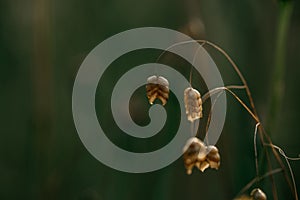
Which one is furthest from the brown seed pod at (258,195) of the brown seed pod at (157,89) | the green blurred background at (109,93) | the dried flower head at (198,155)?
the green blurred background at (109,93)

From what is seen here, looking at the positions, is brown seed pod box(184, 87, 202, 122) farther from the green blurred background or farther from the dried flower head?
the green blurred background

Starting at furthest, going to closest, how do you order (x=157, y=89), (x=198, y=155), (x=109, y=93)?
(x=109, y=93), (x=157, y=89), (x=198, y=155)

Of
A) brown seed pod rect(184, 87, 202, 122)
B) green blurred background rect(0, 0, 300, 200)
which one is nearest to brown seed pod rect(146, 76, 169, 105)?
brown seed pod rect(184, 87, 202, 122)

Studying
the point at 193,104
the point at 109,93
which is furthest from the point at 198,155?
the point at 109,93

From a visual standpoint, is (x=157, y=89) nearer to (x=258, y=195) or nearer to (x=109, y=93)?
(x=258, y=195)

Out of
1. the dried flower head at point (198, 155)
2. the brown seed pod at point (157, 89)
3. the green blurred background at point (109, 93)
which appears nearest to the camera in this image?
the dried flower head at point (198, 155)

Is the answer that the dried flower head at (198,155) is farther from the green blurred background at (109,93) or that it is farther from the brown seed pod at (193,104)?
the green blurred background at (109,93)
